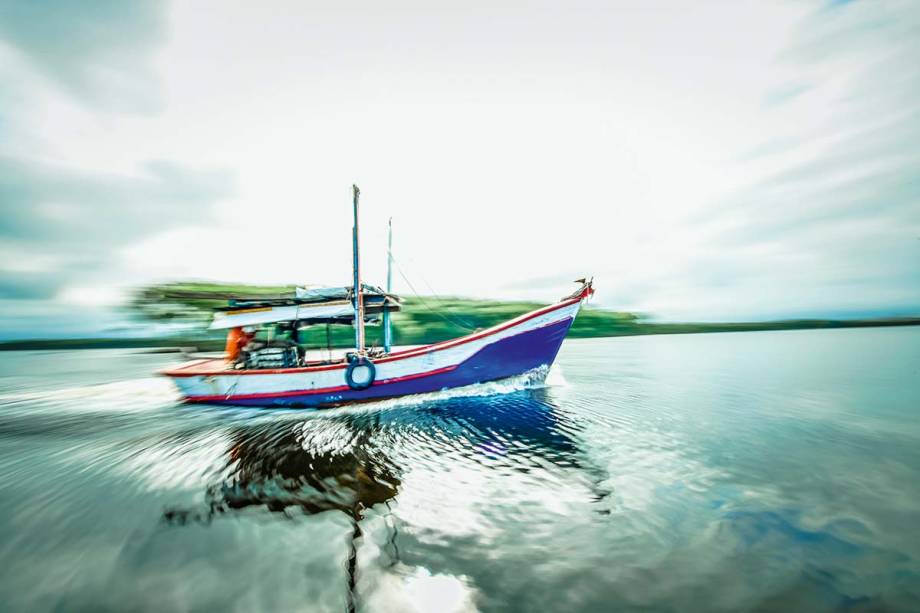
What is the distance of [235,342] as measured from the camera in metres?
13.5

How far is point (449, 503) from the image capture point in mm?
5895

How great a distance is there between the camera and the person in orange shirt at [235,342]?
13.4 meters

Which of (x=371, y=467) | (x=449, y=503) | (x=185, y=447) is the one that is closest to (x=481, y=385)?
(x=371, y=467)

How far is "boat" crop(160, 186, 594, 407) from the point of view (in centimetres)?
1212

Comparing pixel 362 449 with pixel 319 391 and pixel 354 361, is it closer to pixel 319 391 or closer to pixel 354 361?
pixel 354 361

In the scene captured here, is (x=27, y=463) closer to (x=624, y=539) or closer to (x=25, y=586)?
(x=25, y=586)

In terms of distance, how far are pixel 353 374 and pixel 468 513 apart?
25.0ft

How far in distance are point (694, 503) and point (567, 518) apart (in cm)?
241

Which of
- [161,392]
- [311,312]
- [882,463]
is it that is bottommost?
[161,392]

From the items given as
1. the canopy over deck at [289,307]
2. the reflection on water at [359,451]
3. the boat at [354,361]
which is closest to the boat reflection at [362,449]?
the reflection on water at [359,451]

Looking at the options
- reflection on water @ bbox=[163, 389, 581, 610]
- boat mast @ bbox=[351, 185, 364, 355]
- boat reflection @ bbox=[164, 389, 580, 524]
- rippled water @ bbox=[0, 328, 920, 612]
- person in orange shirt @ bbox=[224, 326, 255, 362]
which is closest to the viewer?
rippled water @ bbox=[0, 328, 920, 612]

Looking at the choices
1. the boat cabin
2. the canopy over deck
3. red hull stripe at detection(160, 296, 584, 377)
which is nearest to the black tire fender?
red hull stripe at detection(160, 296, 584, 377)

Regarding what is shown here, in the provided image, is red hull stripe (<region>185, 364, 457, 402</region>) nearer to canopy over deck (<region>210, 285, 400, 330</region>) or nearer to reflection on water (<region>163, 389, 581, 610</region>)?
reflection on water (<region>163, 389, 581, 610</region>)

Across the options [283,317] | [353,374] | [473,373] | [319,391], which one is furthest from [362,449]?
[283,317]
